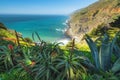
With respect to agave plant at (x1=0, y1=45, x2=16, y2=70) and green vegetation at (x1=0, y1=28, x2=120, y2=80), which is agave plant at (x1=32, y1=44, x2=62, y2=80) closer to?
green vegetation at (x1=0, y1=28, x2=120, y2=80)

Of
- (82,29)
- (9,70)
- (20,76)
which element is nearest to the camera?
(20,76)

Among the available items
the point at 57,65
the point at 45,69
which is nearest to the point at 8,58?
the point at 45,69

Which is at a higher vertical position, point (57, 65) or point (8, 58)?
point (8, 58)

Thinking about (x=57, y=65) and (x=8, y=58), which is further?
(x=8, y=58)

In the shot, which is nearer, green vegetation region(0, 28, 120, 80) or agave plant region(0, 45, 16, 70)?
green vegetation region(0, 28, 120, 80)

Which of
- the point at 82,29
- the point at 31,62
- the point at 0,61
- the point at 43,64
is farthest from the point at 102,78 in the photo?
the point at 82,29

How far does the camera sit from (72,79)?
25.0 ft

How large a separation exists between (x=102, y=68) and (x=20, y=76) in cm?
237

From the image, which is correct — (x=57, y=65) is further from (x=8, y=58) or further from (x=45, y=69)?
(x=8, y=58)

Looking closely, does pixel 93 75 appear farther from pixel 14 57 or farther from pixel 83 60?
pixel 14 57

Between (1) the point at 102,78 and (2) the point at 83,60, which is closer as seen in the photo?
(1) the point at 102,78

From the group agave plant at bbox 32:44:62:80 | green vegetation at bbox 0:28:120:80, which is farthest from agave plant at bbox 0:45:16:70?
agave plant at bbox 32:44:62:80

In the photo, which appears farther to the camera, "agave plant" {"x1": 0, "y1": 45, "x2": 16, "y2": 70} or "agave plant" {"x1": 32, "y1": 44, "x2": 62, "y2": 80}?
"agave plant" {"x1": 0, "y1": 45, "x2": 16, "y2": 70}

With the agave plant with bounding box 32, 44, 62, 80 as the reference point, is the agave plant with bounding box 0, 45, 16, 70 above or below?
above
